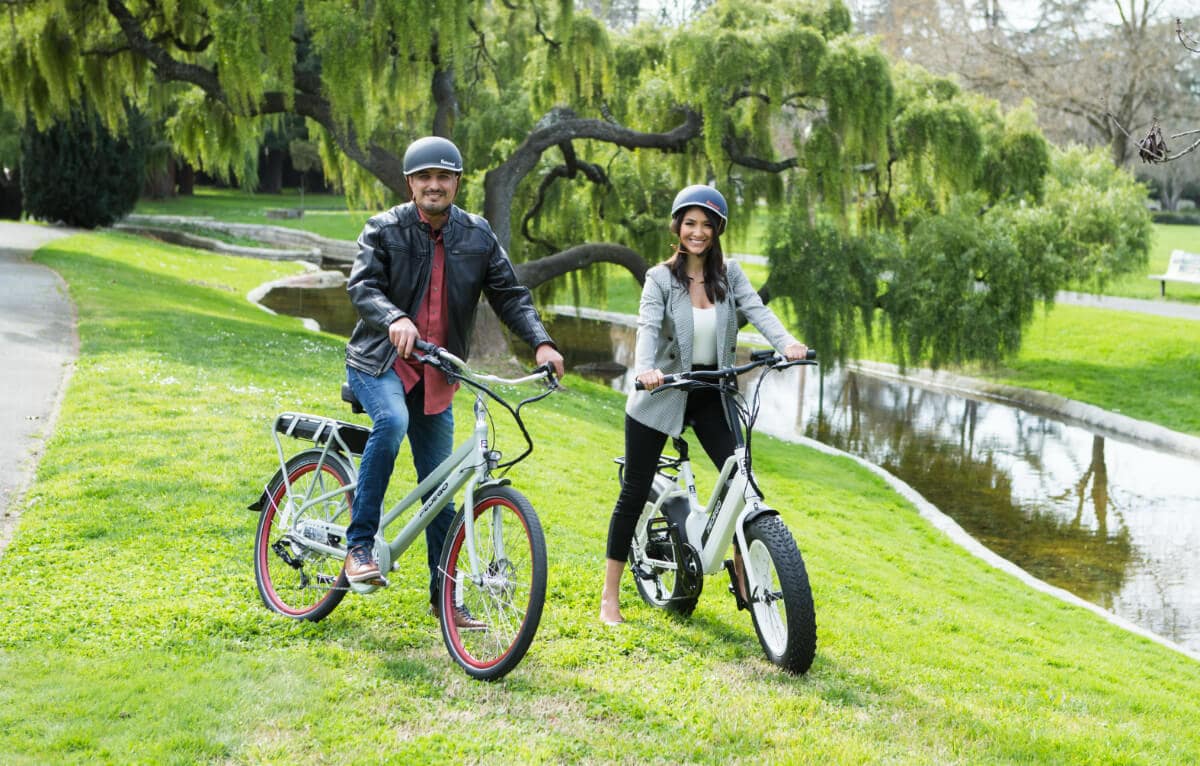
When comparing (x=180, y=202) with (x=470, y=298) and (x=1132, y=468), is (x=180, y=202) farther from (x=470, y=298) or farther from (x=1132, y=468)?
(x=470, y=298)

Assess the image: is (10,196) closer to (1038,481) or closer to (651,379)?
(1038,481)

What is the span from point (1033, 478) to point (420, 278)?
39.8ft

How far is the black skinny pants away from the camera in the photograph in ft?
17.3

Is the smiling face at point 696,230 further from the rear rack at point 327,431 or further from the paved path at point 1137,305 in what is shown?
the paved path at point 1137,305

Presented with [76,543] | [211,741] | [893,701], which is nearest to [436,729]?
[211,741]

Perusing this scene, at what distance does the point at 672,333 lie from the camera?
5250 millimetres

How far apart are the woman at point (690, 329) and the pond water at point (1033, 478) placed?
6.02 m

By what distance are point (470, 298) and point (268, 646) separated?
5.49 feet

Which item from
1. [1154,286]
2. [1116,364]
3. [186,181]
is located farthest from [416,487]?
[186,181]

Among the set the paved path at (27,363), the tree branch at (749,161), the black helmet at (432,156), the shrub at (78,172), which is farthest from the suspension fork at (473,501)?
the shrub at (78,172)

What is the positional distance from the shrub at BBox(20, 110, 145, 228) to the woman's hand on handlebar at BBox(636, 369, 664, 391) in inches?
1183

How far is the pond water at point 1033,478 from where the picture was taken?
11.2m

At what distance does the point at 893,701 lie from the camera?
15.8 feet

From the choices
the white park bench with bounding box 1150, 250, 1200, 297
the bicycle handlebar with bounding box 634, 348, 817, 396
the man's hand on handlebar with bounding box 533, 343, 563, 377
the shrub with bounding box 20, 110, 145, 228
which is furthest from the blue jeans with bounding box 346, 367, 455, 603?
the shrub with bounding box 20, 110, 145, 228
